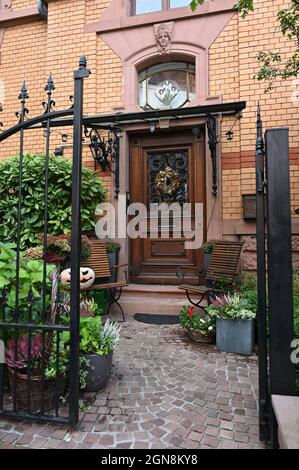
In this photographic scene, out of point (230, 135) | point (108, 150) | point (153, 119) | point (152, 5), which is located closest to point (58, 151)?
point (108, 150)

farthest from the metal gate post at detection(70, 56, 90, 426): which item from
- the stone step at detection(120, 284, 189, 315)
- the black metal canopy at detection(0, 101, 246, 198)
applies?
the stone step at detection(120, 284, 189, 315)

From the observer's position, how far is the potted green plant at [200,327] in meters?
3.51

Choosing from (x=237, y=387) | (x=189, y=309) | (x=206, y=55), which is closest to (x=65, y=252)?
(x=189, y=309)

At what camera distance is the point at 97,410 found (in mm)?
2211

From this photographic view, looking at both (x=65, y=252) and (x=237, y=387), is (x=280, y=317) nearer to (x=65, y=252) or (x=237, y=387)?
(x=237, y=387)

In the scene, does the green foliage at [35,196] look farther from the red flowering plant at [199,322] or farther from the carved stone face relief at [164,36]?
the carved stone face relief at [164,36]

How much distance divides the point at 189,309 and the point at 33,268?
6.92 feet

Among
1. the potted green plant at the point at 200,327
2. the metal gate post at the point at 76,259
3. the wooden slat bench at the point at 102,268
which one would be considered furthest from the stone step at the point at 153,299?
the metal gate post at the point at 76,259

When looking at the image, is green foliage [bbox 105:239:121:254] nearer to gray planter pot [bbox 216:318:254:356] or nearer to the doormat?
the doormat

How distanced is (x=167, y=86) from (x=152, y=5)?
1.52m

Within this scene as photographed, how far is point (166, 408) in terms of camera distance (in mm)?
2234

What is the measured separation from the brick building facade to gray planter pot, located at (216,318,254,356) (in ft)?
5.42

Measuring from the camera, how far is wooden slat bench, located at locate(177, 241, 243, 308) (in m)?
4.11
